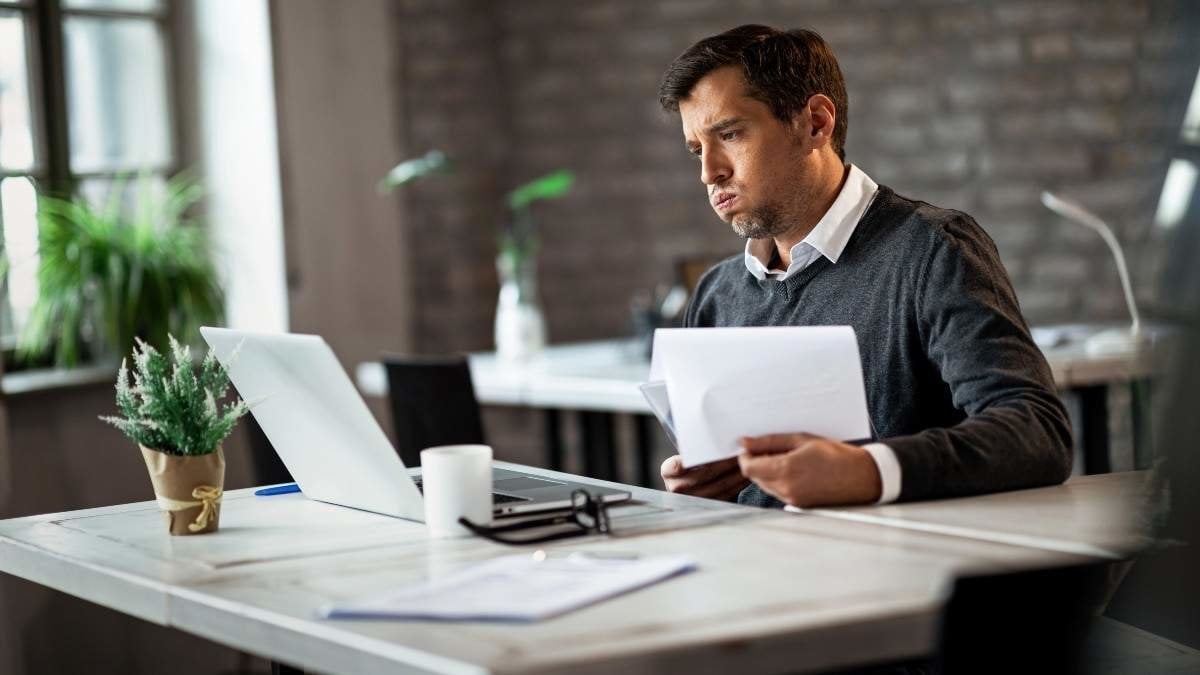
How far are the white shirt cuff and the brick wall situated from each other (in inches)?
114

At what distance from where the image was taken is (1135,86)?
4.52 metres

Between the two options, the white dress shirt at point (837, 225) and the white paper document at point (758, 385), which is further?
the white dress shirt at point (837, 225)

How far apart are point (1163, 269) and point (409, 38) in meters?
4.39

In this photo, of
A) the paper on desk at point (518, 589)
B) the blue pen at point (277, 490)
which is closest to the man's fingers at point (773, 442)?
the paper on desk at point (518, 589)

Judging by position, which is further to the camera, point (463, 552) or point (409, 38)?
point (409, 38)

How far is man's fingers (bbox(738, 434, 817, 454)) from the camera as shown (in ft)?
5.60

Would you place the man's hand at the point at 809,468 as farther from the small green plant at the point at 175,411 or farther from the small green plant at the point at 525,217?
the small green plant at the point at 525,217

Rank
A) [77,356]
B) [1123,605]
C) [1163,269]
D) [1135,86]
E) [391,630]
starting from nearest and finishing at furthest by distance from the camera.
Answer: [1163,269] → [391,630] → [1123,605] → [77,356] → [1135,86]

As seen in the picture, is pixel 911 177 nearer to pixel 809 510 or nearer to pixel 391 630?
pixel 809 510

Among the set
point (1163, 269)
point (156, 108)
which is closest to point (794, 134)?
point (1163, 269)

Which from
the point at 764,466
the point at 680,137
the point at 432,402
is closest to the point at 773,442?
the point at 764,466

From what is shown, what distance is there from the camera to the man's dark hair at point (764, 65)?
2170 mm

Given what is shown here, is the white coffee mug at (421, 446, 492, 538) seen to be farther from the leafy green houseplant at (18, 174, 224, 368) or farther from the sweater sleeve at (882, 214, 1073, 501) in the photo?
the leafy green houseplant at (18, 174, 224, 368)

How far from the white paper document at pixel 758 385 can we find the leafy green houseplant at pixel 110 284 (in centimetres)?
248
